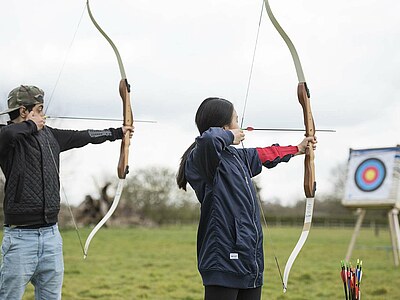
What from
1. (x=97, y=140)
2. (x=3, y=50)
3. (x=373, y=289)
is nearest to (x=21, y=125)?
(x=97, y=140)

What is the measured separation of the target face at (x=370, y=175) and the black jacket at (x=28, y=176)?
505 cm

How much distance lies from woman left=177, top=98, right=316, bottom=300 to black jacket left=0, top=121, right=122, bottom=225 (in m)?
0.55

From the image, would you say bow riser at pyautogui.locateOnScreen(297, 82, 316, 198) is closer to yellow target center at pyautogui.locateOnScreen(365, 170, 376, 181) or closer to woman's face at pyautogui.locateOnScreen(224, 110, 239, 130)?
woman's face at pyautogui.locateOnScreen(224, 110, 239, 130)

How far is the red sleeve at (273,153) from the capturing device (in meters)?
2.39

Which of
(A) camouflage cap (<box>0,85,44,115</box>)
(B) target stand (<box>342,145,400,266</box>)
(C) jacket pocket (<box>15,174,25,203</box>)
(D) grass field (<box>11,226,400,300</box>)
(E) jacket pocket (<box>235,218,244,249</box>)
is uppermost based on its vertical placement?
(B) target stand (<box>342,145,400,266</box>)

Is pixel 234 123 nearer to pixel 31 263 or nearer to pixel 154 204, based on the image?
pixel 31 263

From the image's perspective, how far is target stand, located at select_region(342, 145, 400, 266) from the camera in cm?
669

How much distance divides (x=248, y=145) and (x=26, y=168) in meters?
0.85

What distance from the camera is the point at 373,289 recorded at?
5.32 metres

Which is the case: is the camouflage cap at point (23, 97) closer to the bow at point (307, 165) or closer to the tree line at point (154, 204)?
the bow at point (307, 165)

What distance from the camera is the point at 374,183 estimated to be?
6938 mm

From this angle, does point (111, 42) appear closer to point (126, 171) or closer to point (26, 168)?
point (126, 171)

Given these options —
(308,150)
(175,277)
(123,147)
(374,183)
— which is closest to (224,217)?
(308,150)

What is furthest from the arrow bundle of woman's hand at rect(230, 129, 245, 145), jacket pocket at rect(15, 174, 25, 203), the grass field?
jacket pocket at rect(15, 174, 25, 203)
